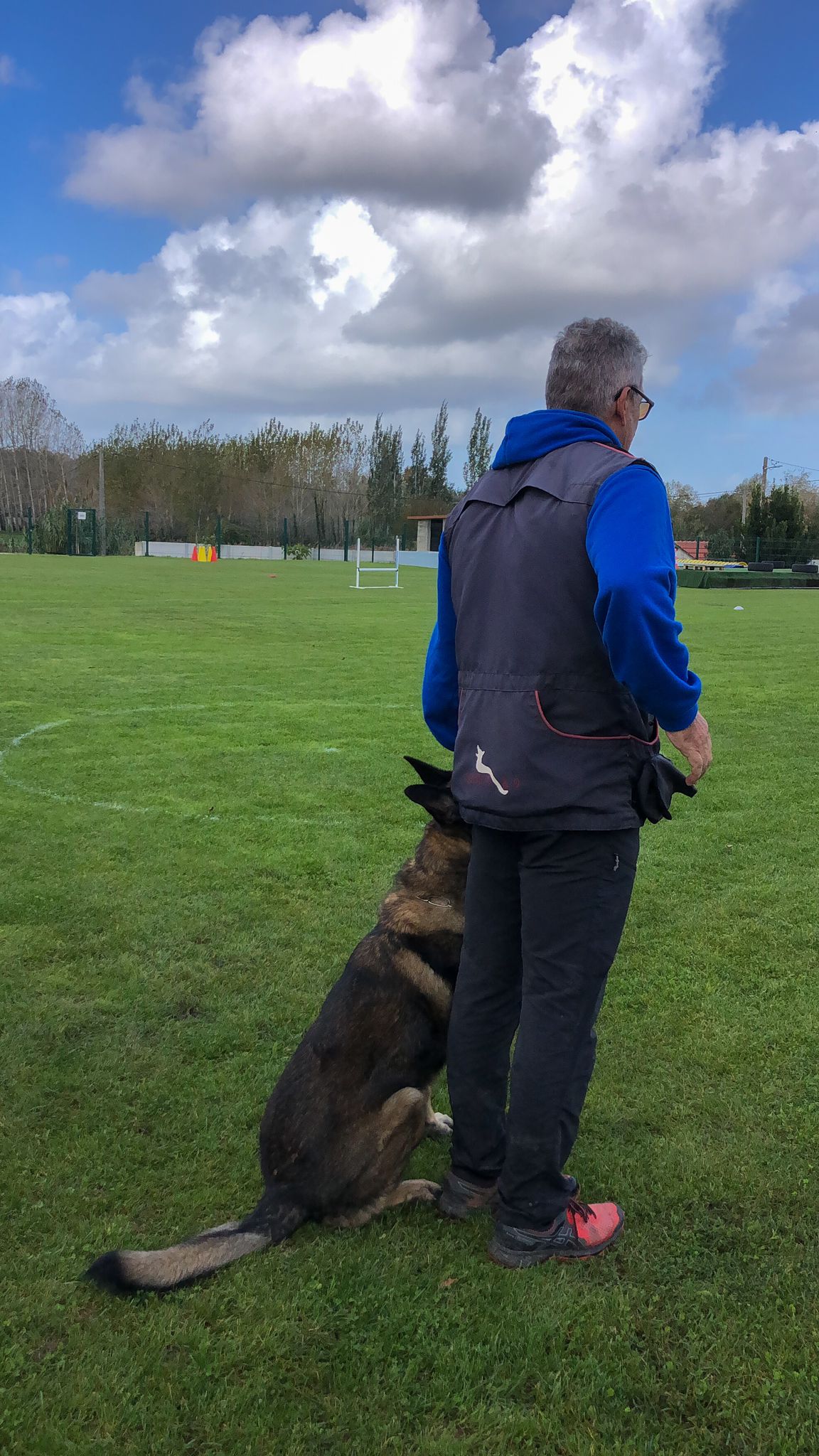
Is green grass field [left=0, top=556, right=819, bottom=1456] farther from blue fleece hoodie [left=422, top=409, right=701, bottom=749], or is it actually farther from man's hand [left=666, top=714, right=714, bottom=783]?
blue fleece hoodie [left=422, top=409, right=701, bottom=749]

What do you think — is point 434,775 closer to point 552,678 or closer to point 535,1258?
point 552,678

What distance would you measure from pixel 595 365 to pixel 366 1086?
1.97 m

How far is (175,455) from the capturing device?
231ft

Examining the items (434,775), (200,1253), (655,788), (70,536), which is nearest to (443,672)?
(434,775)

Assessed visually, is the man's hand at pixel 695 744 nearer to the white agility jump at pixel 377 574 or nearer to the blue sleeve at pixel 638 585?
the blue sleeve at pixel 638 585

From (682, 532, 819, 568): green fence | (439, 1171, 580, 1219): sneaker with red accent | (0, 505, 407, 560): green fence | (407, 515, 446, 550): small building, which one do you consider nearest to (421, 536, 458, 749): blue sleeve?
(439, 1171, 580, 1219): sneaker with red accent

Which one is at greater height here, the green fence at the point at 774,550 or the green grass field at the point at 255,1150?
the green fence at the point at 774,550

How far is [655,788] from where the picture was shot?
229 centimetres

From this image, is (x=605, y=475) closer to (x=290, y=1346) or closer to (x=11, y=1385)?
(x=290, y=1346)

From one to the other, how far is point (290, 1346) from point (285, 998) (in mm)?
1762

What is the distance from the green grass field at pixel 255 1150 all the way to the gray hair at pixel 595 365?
86.9 inches

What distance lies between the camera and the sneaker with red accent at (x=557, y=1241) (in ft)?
8.31

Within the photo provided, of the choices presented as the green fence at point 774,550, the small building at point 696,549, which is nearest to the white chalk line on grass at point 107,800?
the green fence at point 774,550

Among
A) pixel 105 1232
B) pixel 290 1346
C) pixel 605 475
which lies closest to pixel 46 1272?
pixel 105 1232
